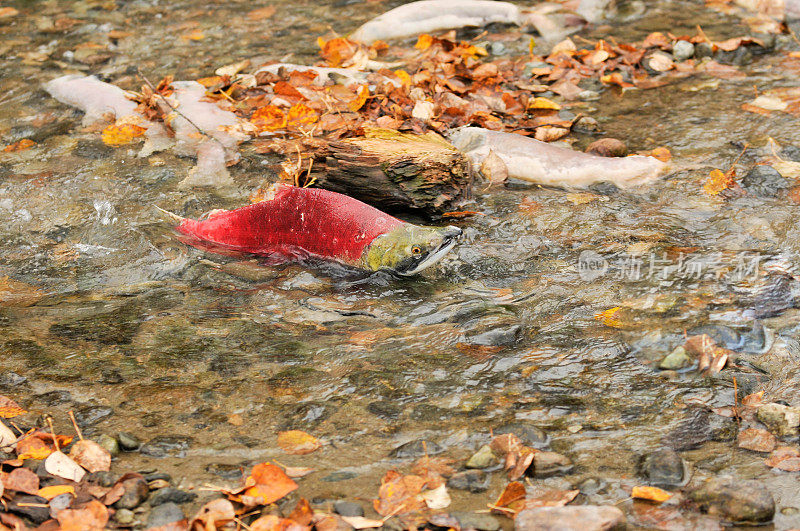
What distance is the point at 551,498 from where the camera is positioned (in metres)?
2.17

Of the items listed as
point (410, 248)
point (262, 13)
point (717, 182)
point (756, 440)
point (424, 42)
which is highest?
point (262, 13)

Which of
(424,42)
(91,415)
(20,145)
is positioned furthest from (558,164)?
(20,145)

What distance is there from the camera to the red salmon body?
11.1 ft

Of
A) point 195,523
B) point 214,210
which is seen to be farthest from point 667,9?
point 195,523

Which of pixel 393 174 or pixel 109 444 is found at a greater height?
pixel 393 174

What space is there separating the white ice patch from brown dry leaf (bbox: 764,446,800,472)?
2.09m

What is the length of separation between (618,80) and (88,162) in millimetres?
3714

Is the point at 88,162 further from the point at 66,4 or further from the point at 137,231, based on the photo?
the point at 66,4

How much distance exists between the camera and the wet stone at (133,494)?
2.15 meters

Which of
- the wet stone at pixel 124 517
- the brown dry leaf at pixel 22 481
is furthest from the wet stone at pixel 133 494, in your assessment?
the brown dry leaf at pixel 22 481

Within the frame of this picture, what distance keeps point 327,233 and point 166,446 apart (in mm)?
1347

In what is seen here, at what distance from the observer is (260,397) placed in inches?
105

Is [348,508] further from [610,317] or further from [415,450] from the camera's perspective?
[610,317]

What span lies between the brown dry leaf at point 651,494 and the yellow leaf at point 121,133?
4.07m
